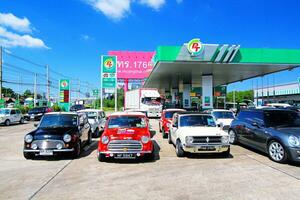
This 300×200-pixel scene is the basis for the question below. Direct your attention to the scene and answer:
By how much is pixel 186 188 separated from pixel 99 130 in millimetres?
10859

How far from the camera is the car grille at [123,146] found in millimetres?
8500

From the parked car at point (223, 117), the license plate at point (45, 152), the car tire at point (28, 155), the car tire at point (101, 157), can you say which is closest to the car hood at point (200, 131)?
the car tire at point (101, 157)

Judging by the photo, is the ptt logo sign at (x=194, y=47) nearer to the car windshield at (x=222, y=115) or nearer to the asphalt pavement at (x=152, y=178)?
the car windshield at (x=222, y=115)

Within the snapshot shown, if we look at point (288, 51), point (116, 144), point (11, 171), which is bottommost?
point (11, 171)

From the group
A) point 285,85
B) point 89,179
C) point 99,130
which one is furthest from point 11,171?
point 285,85

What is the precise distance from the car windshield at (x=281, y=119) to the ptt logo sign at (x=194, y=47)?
1137cm

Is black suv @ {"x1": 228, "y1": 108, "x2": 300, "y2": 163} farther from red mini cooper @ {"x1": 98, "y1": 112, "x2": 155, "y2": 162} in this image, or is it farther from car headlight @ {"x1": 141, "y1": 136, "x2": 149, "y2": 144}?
car headlight @ {"x1": 141, "y1": 136, "x2": 149, "y2": 144}

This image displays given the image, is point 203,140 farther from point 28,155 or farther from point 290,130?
point 28,155

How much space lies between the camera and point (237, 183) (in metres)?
6.40

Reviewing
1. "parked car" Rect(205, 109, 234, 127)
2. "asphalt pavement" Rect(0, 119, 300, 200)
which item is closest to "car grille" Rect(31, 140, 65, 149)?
"asphalt pavement" Rect(0, 119, 300, 200)

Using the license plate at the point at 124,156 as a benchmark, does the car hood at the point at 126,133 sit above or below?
above

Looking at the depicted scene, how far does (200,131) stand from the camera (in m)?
9.52

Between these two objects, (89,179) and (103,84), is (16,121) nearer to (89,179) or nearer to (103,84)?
(103,84)

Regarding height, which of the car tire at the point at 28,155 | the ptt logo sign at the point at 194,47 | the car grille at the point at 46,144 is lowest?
the car tire at the point at 28,155
